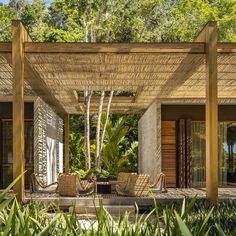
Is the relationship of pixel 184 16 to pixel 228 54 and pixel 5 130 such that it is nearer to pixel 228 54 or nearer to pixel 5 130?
pixel 5 130

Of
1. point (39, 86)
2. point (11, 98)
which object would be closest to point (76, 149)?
point (11, 98)

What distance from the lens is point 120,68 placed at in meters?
9.67

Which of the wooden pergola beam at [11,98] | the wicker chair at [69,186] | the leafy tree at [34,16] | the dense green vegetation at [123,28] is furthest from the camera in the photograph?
the leafy tree at [34,16]

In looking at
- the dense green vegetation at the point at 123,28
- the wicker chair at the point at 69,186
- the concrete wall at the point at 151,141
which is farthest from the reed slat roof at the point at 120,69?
the dense green vegetation at the point at 123,28

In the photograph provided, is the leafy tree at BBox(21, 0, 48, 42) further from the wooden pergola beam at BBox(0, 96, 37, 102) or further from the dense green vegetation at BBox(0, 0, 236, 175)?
the wooden pergola beam at BBox(0, 96, 37, 102)

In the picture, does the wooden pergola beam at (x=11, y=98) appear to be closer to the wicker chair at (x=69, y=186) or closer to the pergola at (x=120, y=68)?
the pergola at (x=120, y=68)

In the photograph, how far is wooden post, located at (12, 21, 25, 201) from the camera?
27.0 ft

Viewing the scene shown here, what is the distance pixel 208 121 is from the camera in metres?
8.59

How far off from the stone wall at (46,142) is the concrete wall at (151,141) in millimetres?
3019

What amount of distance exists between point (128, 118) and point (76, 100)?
9578 mm

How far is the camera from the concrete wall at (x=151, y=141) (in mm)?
14438

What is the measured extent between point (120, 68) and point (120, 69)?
0.11 meters

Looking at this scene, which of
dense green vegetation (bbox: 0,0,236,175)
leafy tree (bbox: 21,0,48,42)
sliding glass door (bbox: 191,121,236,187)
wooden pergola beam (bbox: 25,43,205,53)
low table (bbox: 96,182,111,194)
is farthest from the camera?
leafy tree (bbox: 21,0,48,42)

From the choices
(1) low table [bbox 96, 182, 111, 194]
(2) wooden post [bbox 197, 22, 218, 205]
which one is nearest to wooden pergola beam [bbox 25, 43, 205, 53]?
(2) wooden post [bbox 197, 22, 218, 205]
